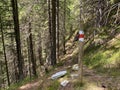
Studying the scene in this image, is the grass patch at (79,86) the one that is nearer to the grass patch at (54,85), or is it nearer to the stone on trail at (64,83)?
the stone on trail at (64,83)

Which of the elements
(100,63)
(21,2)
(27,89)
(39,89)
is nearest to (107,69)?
(100,63)

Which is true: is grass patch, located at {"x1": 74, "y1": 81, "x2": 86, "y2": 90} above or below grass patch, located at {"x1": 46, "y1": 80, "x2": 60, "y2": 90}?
above

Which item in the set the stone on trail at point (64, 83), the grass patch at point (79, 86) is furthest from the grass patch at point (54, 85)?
the grass patch at point (79, 86)

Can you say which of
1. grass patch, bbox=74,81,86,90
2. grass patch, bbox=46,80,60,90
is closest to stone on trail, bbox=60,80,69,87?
grass patch, bbox=46,80,60,90

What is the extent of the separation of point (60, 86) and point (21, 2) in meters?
10.6

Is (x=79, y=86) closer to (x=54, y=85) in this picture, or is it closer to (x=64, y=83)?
(x=64, y=83)

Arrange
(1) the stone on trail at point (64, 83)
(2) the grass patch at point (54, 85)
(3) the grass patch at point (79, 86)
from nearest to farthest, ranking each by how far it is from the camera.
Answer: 1. (3) the grass patch at point (79, 86)
2. (1) the stone on trail at point (64, 83)
3. (2) the grass patch at point (54, 85)

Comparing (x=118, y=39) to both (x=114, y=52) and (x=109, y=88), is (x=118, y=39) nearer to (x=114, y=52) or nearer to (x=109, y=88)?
(x=114, y=52)

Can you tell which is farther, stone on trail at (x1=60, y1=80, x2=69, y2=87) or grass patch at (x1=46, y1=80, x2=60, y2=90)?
grass patch at (x1=46, y1=80, x2=60, y2=90)

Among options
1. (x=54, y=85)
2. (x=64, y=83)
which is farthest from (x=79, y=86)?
(x=54, y=85)

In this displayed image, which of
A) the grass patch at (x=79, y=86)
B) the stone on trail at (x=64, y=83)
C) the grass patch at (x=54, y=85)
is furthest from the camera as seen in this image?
the grass patch at (x=54, y=85)

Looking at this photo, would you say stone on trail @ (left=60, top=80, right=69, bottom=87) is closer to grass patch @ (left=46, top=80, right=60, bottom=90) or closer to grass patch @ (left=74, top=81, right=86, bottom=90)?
grass patch @ (left=46, top=80, right=60, bottom=90)

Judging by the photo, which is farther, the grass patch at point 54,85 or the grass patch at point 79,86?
the grass patch at point 54,85

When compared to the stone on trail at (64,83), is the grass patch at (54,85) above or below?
below
